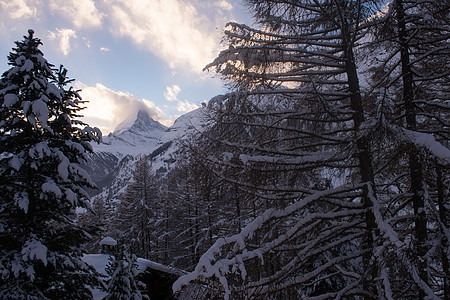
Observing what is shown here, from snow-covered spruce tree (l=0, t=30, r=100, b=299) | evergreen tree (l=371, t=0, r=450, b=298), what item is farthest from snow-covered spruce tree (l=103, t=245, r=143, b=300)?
evergreen tree (l=371, t=0, r=450, b=298)

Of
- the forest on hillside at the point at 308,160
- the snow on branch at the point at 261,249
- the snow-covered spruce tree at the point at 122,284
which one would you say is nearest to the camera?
the snow on branch at the point at 261,249

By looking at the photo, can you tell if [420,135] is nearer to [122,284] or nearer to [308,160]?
[308,160]

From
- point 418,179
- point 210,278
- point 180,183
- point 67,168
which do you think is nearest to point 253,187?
point 210,278

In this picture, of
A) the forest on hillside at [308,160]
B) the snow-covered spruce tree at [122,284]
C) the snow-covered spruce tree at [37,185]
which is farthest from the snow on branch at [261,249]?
the snow-covered spruce tree at [122,284]

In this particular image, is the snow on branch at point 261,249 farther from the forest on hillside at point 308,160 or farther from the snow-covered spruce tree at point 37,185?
the snow-covered spruce tree at point 37,185

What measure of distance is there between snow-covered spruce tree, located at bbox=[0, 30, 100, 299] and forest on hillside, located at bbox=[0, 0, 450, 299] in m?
0.05

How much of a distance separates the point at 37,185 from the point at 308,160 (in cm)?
743

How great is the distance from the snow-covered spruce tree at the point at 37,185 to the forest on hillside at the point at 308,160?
0.05 metres

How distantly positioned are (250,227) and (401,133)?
1930mm

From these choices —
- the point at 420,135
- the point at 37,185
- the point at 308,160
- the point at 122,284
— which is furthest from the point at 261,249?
the point at 122,284

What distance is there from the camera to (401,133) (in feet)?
8.09

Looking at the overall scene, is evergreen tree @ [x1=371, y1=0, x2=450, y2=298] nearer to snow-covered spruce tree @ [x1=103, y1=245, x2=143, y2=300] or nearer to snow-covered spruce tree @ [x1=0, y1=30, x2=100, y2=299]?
snow-covered spruce tree @ [x1=0, y1=30, x2=100, y2=299]

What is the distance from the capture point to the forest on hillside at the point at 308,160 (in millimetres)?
2578

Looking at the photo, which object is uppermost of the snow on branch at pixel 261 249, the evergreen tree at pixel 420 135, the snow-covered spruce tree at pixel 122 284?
the evergreen tree at pixel 420 135
